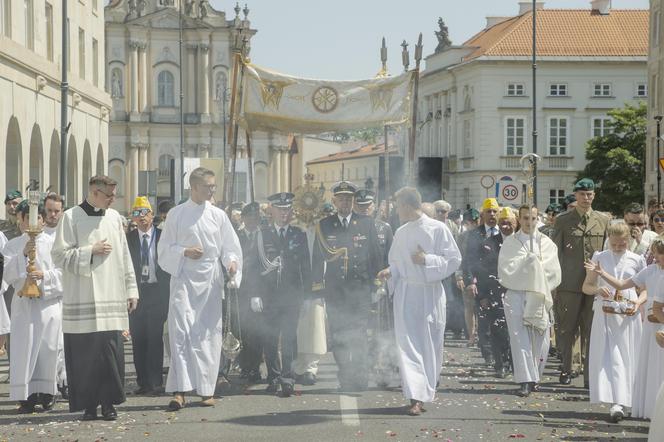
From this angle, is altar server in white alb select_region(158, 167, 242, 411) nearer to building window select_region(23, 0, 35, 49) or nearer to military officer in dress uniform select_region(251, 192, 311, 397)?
military officer in dress uniform select_region(251, 192, 311, 397)

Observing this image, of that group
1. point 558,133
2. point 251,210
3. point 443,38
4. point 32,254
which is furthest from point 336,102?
point 443,38

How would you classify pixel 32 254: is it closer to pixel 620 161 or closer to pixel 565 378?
pixel 565 378

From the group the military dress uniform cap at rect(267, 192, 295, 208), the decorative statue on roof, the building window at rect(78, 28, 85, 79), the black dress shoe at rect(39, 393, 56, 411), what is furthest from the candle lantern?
the decorative statue on roof

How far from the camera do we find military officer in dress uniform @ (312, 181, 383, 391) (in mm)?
13047

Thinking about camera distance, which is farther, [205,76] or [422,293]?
[205,76]

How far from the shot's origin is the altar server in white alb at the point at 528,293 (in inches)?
489

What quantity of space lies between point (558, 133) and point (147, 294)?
68889mm

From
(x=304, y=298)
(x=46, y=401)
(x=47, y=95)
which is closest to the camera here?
(x=46, y=401)

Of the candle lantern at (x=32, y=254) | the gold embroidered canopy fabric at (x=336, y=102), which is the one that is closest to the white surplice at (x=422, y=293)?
the candle lantern at (x=32, y=254)

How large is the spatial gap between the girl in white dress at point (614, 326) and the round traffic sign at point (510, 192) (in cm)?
1994

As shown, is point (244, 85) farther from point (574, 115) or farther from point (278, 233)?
point (574, 115)

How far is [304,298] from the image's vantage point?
13.0 metres

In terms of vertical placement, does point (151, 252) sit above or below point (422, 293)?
above

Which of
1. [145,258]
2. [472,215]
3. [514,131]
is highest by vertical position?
[514,131]
